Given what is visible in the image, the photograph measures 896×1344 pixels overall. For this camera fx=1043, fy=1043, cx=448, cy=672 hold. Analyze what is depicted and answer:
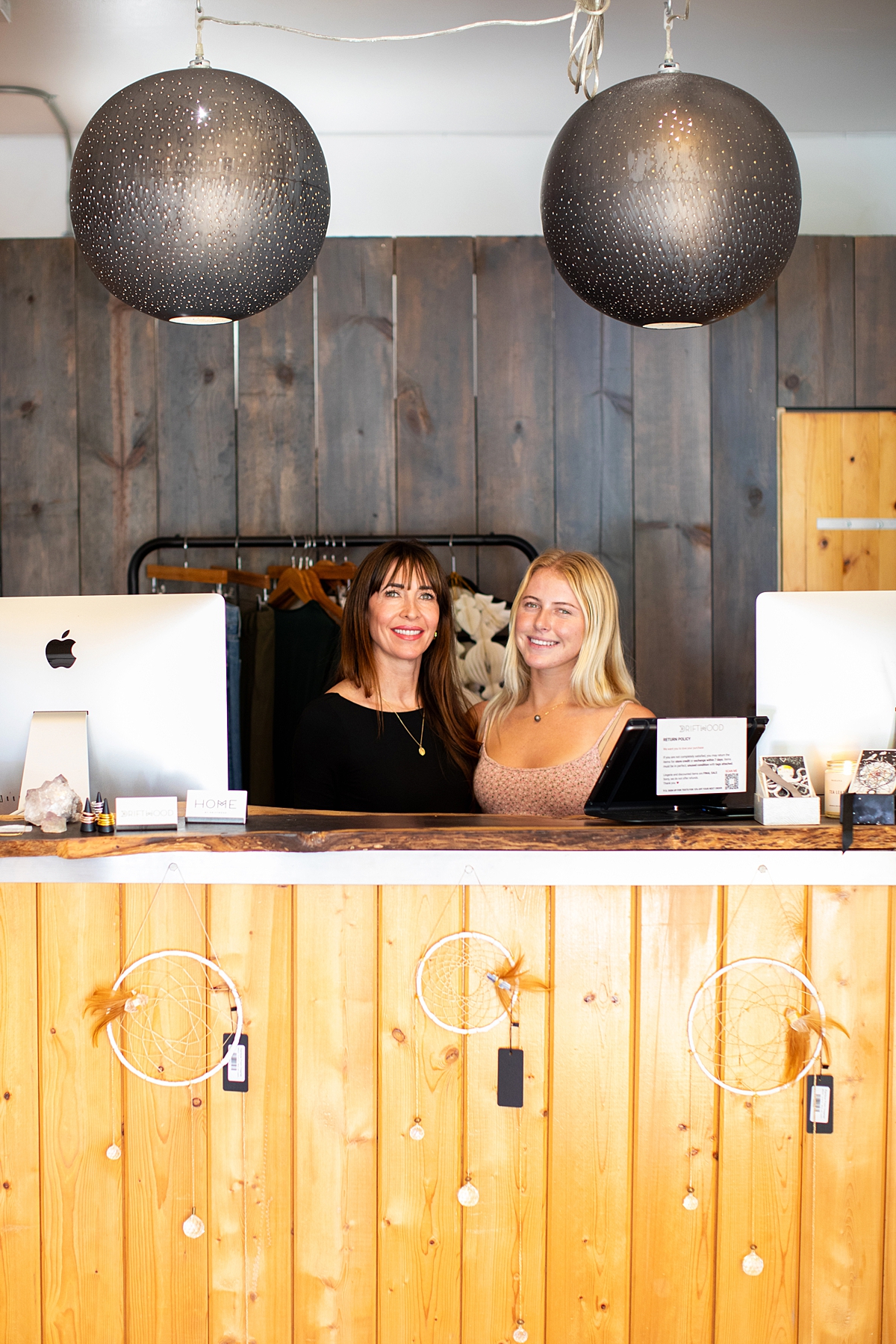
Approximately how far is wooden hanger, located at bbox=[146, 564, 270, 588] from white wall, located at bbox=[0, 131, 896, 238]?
1.09m

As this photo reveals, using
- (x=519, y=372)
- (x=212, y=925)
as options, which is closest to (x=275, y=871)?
(x=212, y=925)

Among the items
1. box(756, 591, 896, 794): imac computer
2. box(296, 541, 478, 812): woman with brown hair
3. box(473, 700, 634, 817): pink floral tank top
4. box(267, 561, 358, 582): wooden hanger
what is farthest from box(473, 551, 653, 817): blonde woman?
box(267, 561, 358, 582): wooden hanger

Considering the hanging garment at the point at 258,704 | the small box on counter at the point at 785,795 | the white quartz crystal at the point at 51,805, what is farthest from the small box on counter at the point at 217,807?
the hanging garment at the point at 258,704

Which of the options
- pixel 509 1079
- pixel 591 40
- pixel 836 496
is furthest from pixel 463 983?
pixel 836 496

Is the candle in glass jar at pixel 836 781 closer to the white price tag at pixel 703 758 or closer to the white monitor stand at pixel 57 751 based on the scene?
the white price tag at pixel 703 758

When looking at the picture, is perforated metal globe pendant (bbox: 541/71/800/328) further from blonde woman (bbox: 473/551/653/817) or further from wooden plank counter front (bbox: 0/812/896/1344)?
blonde woman (bbox: 473/551/653/817)

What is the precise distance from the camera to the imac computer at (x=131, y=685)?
1.73m

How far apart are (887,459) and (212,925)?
2.53m

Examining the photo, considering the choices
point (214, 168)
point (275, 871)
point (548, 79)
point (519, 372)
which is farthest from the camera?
point (519, 372)

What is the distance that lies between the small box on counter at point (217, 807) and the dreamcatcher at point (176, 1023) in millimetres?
131

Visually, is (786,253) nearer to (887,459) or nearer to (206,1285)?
(206,1285)

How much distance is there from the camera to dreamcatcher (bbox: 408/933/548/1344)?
4.85ft

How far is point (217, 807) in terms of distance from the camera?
1.59 meters

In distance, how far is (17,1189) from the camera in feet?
4.95
